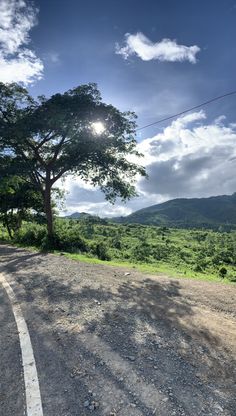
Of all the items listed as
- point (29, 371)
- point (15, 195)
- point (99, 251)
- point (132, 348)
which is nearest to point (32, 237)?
point (99, 251)

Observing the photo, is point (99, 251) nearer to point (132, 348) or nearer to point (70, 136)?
point (70, 136)

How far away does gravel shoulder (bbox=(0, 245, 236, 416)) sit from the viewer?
3992 millimetres

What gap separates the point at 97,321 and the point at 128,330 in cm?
79

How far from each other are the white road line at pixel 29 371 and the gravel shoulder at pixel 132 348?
10 centimetres

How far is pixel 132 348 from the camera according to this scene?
5.43 meters

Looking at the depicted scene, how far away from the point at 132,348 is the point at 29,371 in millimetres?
1770

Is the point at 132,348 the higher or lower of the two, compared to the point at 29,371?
lower

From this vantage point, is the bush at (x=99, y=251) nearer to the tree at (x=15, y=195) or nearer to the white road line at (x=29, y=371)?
the tree at (x=15, y=195)

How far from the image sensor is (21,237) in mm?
28328

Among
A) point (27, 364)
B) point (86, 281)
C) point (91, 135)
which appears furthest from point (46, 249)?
point (27, 364)

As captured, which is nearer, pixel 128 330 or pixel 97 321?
Answer: pixel 128 330

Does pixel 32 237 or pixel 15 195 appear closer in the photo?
pixel 32 237

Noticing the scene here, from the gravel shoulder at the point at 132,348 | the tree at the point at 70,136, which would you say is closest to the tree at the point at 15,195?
the tree at the point at 70,136

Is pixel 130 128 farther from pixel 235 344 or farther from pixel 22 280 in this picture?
pixel 235 344
